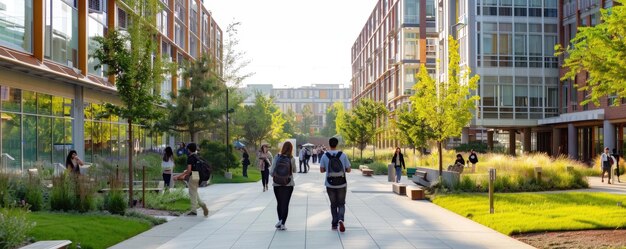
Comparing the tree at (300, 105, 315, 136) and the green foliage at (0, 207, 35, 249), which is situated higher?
the tree at (300, 105, 315, 136)

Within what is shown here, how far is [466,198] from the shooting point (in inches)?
769

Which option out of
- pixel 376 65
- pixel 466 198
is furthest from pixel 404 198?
pixel 376 65

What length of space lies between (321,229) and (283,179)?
120 cm

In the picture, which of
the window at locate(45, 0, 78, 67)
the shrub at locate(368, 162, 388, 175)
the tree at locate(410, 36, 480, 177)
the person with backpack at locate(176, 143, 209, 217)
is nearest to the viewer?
the person with backpack at locate(176, 143, 209, 217)

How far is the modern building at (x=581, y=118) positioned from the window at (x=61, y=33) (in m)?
29.4

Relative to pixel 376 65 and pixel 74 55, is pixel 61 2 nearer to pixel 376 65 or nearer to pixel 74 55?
pixel 74 55

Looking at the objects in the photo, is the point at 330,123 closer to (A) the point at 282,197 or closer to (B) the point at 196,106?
(B) the point at 196,106

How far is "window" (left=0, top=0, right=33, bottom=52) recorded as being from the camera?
70.6 ft

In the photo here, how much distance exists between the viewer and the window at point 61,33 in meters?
25.9

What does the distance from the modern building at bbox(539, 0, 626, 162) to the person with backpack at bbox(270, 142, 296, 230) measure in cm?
3288

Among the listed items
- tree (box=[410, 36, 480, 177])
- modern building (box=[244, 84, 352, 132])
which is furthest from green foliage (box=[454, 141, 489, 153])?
modern building (box=[244, 84, 352, 132])

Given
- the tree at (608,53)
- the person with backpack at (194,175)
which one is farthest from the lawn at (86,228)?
the tree at (608,53)

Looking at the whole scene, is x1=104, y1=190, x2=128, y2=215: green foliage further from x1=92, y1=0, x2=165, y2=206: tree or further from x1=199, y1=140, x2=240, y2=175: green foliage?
x1=199, y1=140, x2=240, y2=175: green foliage

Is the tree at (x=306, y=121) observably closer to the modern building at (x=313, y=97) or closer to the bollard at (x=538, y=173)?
the modern building at (x=313, y=97)
